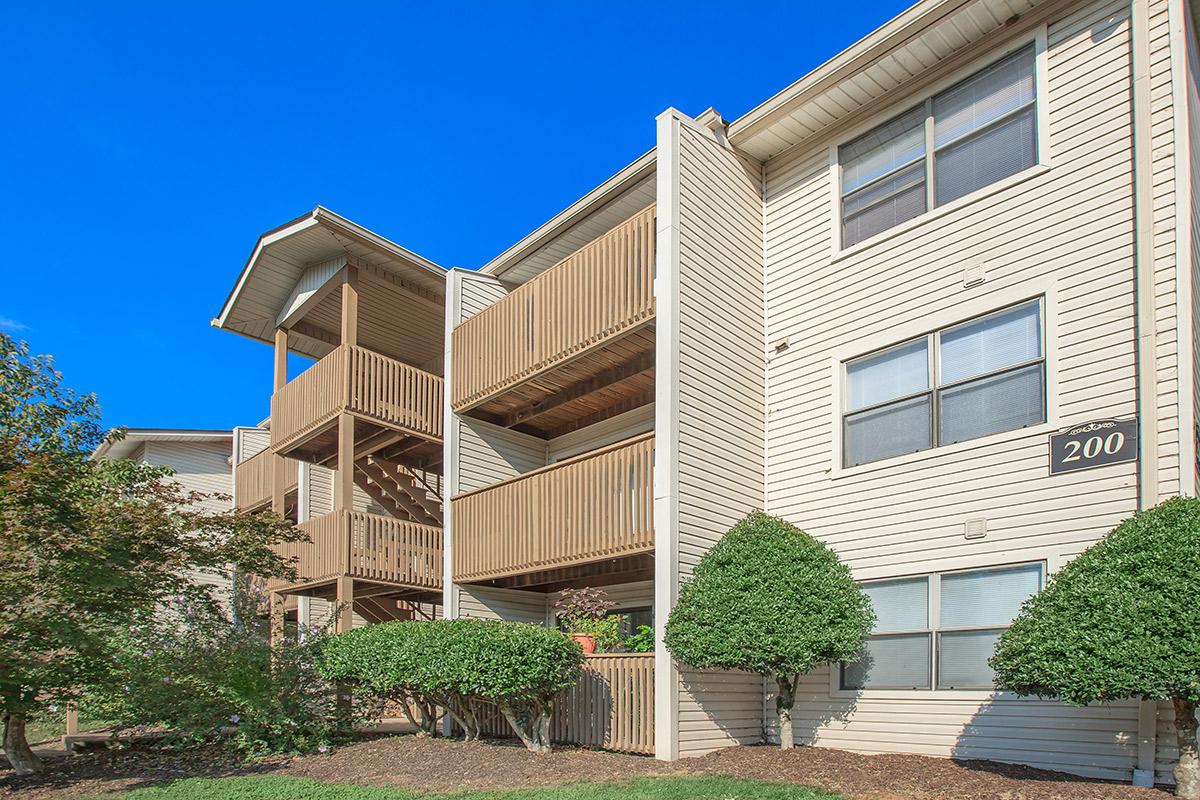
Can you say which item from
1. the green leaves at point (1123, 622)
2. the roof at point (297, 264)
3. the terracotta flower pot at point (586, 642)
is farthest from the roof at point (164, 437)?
the green leaves at point (1123, 622)

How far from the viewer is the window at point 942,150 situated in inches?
416

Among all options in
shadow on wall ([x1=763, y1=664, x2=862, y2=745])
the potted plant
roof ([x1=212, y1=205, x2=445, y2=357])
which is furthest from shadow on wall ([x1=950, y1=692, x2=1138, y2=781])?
roof ([x1=212, y1=205, x2=445, y2=357])

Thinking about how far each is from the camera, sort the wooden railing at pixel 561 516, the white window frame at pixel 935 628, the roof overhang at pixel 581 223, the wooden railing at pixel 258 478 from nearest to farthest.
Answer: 1. the white window frame at pixel 935 628
2. the wooden railing at pixel 561 516
3. the roof overhang at pixel 581 223
4. the wooden railing at pixel 258 478

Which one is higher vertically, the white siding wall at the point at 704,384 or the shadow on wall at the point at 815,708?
the white siding wall at the point at 704,384

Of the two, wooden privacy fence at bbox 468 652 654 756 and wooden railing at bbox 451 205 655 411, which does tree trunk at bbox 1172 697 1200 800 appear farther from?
wooden railing at bbox 451 205 655 411

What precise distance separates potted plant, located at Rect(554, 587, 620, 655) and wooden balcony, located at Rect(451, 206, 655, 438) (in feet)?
10.0

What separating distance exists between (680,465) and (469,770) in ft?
13.0

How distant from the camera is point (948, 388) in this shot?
10.6m

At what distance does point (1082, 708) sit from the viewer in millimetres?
8930

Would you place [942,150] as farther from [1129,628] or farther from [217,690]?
→ [217,690]

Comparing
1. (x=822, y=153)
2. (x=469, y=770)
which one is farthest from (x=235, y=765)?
(x=822, y=153)

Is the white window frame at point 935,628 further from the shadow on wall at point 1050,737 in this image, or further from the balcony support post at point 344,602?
the balcony support post at point 344,602

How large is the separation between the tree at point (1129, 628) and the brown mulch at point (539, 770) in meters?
0.83

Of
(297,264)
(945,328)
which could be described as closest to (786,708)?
(945,328)
